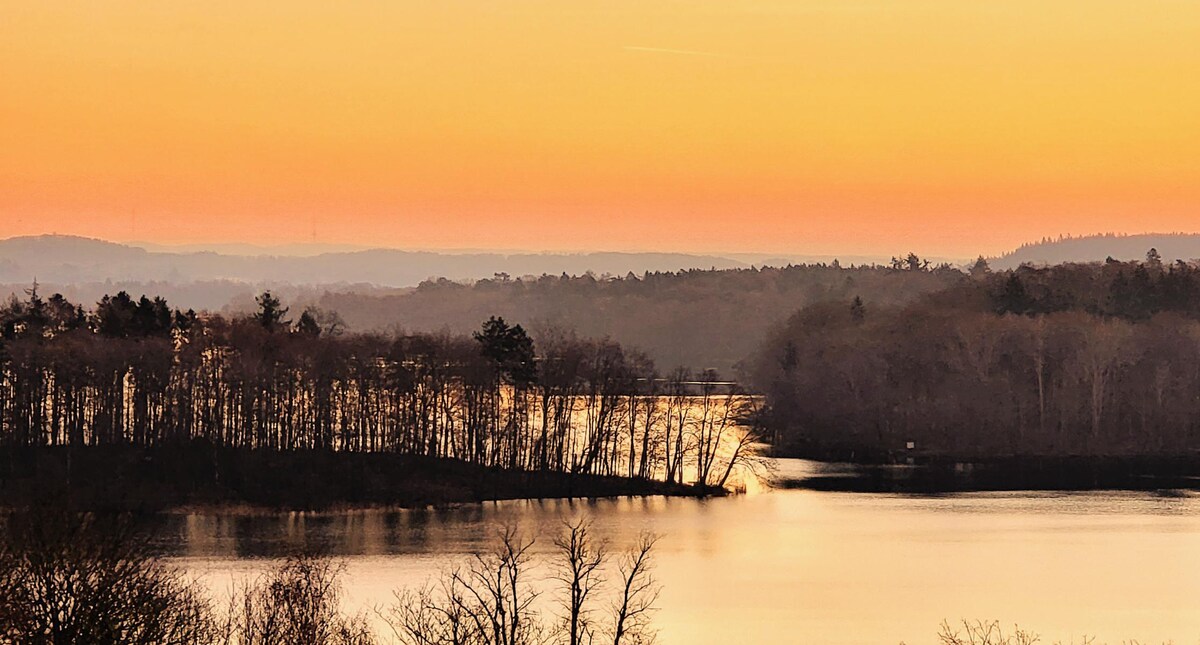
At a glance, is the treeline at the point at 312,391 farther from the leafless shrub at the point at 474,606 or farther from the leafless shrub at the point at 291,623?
the leafless shrub at the point at 291,623

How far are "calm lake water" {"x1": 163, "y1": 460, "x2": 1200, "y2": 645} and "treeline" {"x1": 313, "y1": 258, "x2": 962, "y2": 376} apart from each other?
88927 millimetres

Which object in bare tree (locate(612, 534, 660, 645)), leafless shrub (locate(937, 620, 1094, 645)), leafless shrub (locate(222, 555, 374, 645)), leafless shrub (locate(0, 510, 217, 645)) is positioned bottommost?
leafless shrub (locate(937, 620, 1094, 645))

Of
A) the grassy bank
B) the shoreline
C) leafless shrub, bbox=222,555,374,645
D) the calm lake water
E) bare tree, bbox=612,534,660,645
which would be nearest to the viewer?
leafless shrub, bbox=222,555,374,645

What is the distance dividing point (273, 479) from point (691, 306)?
4776 inches

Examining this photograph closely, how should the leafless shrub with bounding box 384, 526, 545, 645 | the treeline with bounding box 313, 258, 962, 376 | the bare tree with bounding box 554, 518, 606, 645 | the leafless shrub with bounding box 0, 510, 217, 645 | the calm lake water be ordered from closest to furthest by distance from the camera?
the leafless shrub with bounding box 0, 510, 217, 645 → the leafless shrub with bounding box 384, 526, 545, 645 → the bare tree with bounding box 554, 518, 606, 645 → the calm lake water → the treeline with bounding box 313, 258, 962, 376

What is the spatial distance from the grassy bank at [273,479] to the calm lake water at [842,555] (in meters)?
1.52

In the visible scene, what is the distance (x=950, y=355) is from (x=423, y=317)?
400 ft

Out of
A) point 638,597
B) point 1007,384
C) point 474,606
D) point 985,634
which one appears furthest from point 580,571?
point 1007,384

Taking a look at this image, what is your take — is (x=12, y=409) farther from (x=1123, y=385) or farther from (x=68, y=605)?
(x=1123, y=385)

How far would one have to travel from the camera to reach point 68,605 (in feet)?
65.1

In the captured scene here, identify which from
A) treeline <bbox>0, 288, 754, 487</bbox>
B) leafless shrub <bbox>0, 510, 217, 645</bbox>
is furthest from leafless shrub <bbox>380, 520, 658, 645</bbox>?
treeline <bbox>0, 288, 754, 487</bbox>

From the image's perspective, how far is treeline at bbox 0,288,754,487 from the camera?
52.4 meters

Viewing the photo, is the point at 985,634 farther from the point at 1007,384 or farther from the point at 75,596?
the point at 1007,384

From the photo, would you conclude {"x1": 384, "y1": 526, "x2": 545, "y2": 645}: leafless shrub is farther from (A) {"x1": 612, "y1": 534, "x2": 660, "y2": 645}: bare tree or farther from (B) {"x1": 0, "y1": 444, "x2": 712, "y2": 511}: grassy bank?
(B) {"x1": 0, "y1": 444, "x2": 712, "y2": 511}: grassy bank
